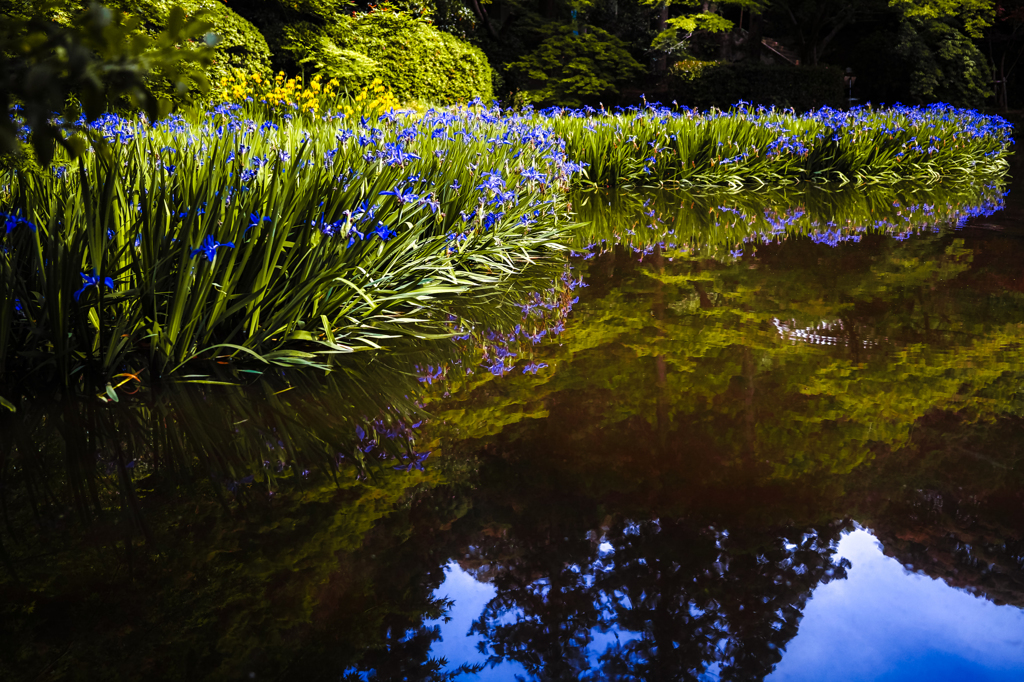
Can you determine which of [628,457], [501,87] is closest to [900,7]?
[501,87]

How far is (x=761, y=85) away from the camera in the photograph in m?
16.5

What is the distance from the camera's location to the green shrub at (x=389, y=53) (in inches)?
478

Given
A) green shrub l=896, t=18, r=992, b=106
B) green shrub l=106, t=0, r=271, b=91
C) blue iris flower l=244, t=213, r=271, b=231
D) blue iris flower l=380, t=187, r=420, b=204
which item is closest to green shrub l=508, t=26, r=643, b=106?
green shrub l=896, t=18, r=992, b=106

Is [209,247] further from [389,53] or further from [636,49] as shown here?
[636,49]

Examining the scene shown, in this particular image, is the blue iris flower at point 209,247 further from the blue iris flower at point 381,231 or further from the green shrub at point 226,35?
the green shrub at point 226,35

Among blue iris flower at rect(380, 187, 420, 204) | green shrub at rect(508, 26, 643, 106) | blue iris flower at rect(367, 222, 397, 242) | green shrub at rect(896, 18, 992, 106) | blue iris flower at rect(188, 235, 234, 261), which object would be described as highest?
green shrub at rect(896, 18, 992, 106)

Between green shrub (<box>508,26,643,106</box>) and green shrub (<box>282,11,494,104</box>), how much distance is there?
3.97m

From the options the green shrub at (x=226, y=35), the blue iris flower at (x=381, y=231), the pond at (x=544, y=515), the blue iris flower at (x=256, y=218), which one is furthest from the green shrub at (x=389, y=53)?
the pond at (x=544, y=515)

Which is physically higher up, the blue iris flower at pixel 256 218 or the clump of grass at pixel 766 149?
the clump of grass at pixel 766 149

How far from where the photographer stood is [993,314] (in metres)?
3.76

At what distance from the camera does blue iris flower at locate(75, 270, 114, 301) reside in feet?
7.59

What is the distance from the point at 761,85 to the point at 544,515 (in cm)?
1677

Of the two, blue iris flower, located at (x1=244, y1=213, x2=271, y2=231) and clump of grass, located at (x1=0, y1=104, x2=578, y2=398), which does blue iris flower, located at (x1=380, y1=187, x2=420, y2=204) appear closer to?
clump of grass, located at (x1=0, y1=104, x2=578, y2=398)

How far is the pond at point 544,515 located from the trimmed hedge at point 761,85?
1451 centimetres
